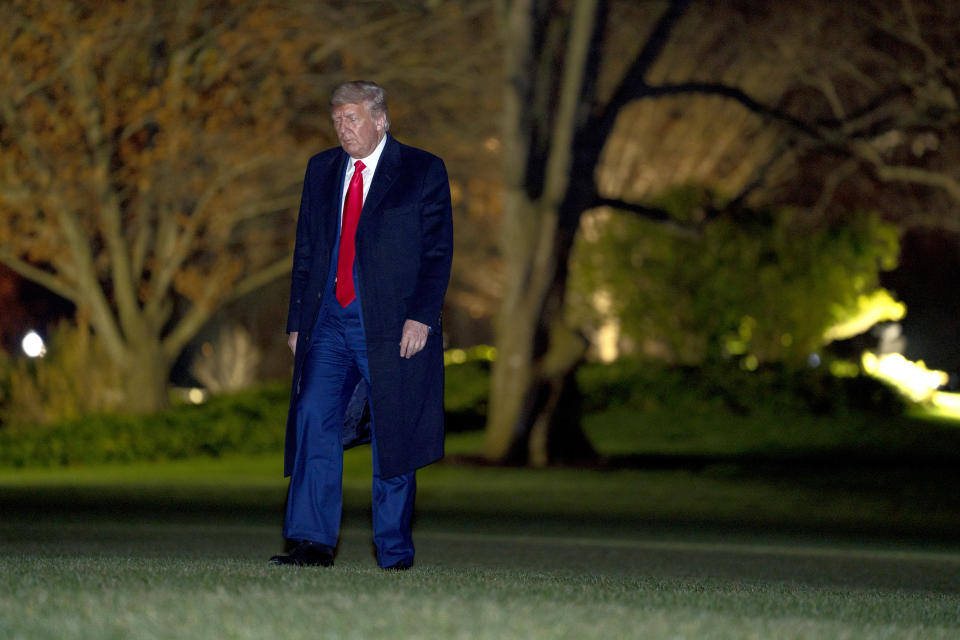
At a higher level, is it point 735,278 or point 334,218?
point 735,278

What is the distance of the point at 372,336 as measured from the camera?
22.4ft

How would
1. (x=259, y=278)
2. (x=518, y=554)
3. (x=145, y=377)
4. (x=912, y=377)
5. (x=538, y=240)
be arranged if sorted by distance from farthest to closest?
(x=912, y=377), (x=259, y=278), (x=145, y=377), (x=538, y=240), (x=518, y=554)

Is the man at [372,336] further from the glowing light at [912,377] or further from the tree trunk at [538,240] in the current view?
the glowing light at [912,377]

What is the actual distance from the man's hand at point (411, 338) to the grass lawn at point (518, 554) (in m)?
0.99

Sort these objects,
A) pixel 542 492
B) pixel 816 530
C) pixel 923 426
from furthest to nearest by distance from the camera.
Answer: pixel 923 426
pixel 542 492
pixel 816 530

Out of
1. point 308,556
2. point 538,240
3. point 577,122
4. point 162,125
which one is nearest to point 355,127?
point 308,556

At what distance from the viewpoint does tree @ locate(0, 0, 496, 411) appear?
2039 cm

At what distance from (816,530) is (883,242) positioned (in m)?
23.6

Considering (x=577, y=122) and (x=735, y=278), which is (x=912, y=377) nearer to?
(x=735, y=278)

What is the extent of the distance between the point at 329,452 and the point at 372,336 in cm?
57

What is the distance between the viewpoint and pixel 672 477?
64.8ft

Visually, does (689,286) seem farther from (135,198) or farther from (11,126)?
(11,126)

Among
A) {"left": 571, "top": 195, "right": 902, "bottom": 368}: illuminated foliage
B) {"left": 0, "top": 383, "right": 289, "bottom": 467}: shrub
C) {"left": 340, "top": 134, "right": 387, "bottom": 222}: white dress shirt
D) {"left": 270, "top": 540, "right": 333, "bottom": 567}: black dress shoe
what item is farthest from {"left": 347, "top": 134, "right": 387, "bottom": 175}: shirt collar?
{"left": 571, "top": 195, "right": 902, "bottom": 368}: illuminated foliage

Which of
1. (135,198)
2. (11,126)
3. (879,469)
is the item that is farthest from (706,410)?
(11,126)
